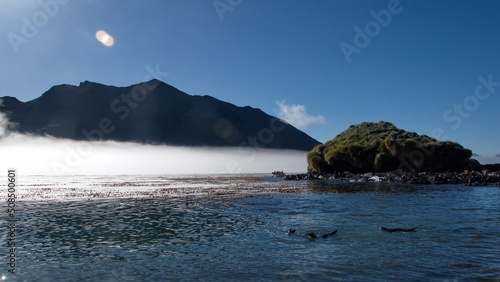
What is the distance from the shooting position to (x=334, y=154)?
11431 centimetres

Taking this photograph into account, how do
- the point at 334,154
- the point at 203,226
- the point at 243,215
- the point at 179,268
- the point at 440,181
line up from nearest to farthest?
the point at 179,268 → the point at 203,226 → the point at 243,215 → the point at 440,181 → the point at 334,154

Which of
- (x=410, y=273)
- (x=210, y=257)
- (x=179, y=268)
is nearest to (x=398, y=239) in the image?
(x=410, y=273)

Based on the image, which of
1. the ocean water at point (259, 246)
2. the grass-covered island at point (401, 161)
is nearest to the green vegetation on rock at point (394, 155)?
the grass-covered island at point (401, 161)

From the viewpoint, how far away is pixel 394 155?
328 ft

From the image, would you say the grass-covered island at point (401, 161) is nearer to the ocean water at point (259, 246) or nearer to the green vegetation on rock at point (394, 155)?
the green vegetation on rock at point (394, 155)

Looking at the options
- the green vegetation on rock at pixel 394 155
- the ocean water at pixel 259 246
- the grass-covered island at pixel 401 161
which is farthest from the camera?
the green vegetation on rock at pixel 394 155

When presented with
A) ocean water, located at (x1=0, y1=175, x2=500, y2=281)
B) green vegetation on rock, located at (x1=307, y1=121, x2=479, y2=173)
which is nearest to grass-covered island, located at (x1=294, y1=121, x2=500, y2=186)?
green vegetation on rock, located at (x1=307, y1=121, x2=479, y2=173)

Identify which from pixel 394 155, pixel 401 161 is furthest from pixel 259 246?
pixel 401 161

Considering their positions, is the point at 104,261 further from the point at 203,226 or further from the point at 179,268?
the point at 203,226

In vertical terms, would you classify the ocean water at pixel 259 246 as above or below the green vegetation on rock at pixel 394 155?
below

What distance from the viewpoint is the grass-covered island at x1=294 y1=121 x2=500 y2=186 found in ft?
254

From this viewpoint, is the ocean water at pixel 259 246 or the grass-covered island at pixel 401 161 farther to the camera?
the grass-covered island at pixel 401 161

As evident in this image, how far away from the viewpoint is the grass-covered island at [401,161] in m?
77.6

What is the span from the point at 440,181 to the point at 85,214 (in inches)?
2706
